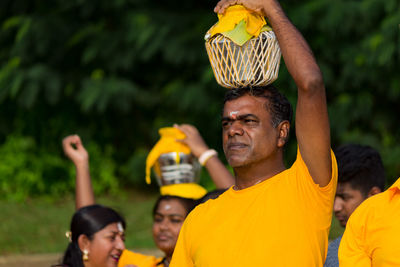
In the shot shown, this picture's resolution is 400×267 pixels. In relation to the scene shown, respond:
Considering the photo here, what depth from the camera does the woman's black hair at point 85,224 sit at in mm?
4316

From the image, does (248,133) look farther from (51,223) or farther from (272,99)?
(51,223)

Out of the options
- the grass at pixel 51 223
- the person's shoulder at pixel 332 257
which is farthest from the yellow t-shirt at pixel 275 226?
the grass at pixel 51 223

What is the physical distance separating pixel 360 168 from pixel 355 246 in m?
1.36

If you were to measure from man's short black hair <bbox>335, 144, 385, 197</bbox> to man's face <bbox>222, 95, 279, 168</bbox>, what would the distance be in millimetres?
1065

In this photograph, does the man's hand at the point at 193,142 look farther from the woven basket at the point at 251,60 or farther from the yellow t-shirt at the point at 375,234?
the yellow t-shirt at the point at 375,234

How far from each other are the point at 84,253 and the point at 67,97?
8079 mm

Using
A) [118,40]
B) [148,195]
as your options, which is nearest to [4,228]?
[148,195]

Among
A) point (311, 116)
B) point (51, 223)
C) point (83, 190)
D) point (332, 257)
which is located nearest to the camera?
point (311, 116)

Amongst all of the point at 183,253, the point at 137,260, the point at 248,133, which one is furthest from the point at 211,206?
the point at 137,260

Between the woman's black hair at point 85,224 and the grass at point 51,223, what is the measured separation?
179 inches

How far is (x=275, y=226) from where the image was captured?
255cm

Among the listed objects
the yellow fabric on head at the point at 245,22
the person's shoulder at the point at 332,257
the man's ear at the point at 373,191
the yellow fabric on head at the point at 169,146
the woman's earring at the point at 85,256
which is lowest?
the person's shoulder at the point at 332,257

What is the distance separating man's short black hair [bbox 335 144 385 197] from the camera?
3.70m

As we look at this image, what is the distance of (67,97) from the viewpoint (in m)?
12.1
